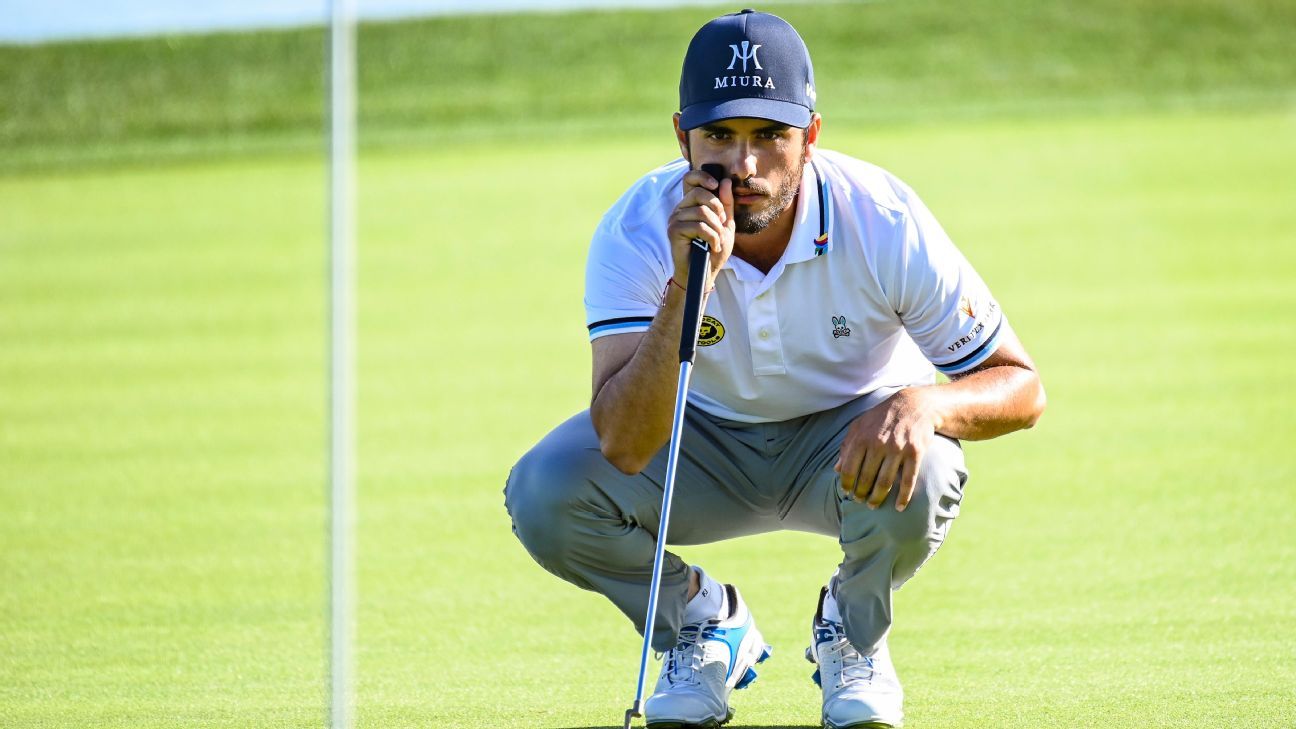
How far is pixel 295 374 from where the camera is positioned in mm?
7504

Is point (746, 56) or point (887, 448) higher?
point (746, 56)

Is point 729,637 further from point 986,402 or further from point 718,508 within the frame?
point 986,402

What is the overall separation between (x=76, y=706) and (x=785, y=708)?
4.91 ft

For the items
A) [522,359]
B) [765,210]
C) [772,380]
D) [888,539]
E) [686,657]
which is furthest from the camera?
[522,359]

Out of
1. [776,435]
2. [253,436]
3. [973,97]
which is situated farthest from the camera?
[973,97]

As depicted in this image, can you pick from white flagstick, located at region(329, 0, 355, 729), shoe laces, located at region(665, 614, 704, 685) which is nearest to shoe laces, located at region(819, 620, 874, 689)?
shoe laces, located at region(665, 614, 704, 685)

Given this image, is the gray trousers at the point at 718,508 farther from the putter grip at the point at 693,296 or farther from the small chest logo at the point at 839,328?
the putter grip at the point at 693,296

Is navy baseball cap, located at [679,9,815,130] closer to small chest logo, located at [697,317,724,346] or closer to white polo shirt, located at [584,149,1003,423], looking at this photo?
white polo shirt, located at [584,149,1003,423]

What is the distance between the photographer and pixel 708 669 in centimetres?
352

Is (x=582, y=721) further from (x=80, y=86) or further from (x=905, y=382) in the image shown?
(x=80, y=86)

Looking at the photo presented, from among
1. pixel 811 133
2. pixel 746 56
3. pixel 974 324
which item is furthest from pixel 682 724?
pixel 746 56

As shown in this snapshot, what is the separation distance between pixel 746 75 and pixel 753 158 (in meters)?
0.17

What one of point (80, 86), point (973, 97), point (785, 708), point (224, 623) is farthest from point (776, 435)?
point (80, 86)

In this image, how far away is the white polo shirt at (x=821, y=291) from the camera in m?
3.48
